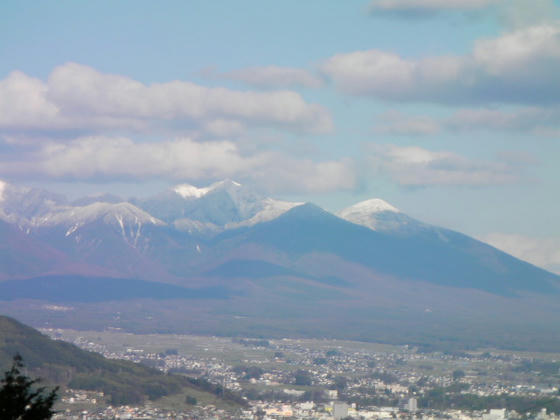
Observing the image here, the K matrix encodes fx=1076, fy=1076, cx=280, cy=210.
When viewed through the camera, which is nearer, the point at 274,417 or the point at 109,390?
the point at 274,417

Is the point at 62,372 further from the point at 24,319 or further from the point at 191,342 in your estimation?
the point at 24,319

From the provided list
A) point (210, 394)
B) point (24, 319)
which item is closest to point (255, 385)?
point (210, 394)

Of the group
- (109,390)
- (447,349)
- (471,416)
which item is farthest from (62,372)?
(447,349)

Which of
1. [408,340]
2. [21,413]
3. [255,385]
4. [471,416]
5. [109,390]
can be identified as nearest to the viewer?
[21,413]

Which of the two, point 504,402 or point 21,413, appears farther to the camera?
point 504,402

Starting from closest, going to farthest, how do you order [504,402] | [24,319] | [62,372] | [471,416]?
[471,416], [504,402], [62,372], [24,319]

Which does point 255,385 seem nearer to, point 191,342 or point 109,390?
point 109,390

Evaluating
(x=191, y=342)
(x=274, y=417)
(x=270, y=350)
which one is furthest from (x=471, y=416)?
(x=191, y=342)

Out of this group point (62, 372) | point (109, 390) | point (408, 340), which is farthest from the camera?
point (408, 340)

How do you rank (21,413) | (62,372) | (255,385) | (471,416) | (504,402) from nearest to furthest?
(21,413) → (471,416) → (504,402) → (62,372) → (255,385)
